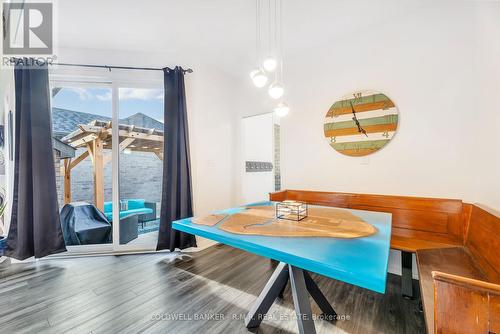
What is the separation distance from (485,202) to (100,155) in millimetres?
4316

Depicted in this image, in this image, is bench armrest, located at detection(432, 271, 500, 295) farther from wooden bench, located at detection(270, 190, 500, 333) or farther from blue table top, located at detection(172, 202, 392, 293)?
wooden bench, located at detection(270, 190, 500, 333)

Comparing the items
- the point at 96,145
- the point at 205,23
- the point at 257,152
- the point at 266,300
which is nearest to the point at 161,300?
the point at 266,300

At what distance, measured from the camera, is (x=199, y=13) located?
2.20 meters

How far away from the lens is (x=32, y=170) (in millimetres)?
2482

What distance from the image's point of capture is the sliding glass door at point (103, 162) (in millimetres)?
2881

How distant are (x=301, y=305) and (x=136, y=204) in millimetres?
2652

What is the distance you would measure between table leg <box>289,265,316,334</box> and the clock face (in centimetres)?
170

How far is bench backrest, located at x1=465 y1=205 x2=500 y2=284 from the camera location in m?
1.24

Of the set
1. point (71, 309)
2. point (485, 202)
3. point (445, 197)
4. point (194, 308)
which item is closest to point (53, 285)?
point (71, 309)

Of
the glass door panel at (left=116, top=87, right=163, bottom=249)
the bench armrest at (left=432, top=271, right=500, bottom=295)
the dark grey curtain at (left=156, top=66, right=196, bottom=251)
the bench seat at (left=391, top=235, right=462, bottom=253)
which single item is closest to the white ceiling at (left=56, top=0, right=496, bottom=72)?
the dark grey curtain at (left=156, top=66, right=196, bottom=251)

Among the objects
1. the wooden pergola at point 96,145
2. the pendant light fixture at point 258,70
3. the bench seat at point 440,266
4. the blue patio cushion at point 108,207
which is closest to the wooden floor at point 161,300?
the bench seat at point 440,266

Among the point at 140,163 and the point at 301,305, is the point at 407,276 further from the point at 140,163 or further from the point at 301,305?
the point at 140,163
